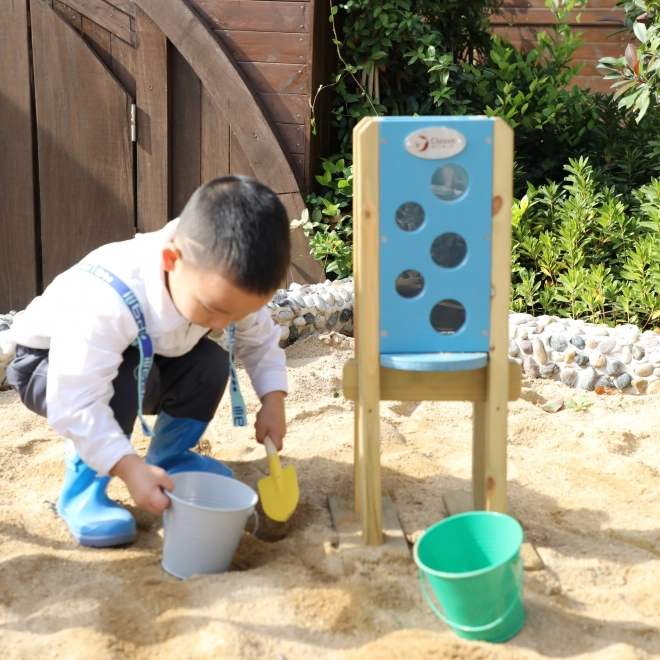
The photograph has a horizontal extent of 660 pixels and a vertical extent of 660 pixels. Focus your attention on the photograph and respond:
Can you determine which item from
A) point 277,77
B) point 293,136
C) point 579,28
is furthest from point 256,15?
point 579,28

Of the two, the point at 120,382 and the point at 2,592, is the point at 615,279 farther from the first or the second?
the point at 2,592

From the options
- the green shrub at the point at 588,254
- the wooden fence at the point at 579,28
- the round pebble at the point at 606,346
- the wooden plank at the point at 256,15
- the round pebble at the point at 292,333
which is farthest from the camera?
the wooden fence at the point at 579,28

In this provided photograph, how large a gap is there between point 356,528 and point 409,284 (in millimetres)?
601

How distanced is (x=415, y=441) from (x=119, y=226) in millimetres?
2370

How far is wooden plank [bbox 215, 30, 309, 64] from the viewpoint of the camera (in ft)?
12.7

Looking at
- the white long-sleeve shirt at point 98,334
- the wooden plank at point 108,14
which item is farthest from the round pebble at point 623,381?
the wooden plank at point 108,14

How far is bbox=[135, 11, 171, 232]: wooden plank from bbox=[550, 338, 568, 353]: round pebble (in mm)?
2060

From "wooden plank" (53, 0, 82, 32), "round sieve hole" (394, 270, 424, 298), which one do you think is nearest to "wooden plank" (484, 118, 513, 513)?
"round sieve hole" (394, 270, 424, 298)

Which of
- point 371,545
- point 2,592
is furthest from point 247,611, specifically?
point 2,592

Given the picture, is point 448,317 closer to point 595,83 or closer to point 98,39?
point 98,39

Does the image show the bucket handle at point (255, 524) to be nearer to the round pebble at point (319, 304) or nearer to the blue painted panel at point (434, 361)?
the blue painted panel at point (434, 361)

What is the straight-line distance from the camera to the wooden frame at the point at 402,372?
176 cm

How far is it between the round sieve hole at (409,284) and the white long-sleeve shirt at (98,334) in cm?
51

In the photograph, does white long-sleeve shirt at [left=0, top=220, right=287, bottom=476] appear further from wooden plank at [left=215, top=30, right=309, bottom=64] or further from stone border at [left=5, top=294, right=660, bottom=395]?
wooden plank at [left=215, top=30, right=309, bottom=64]
